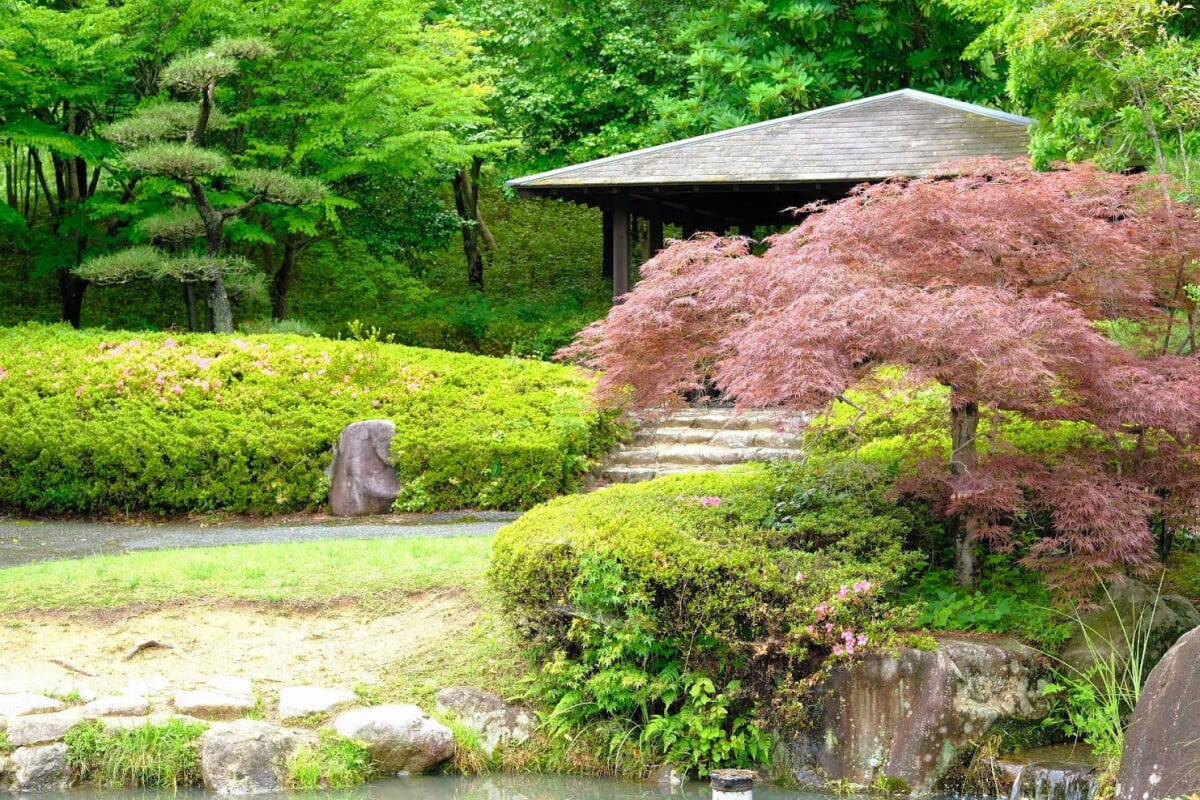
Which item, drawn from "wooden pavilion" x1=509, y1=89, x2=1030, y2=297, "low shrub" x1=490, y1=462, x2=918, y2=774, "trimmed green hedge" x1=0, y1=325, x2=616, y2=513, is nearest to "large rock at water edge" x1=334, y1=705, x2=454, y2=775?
"low shrub" x1=490, y1=462, x2=918, y2=774

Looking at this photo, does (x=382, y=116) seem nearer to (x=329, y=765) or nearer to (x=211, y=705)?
(x=211, y=705)

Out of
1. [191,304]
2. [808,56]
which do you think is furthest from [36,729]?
[808,56]

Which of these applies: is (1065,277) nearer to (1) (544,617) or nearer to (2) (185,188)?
(1) (544,617)

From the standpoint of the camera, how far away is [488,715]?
250 inches

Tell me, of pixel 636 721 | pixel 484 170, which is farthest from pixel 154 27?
pixel 636 721

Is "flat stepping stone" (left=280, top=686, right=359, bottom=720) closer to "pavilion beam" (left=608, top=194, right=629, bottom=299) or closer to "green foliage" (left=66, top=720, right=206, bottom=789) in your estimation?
"green foliage" (left=66, top=720, right=206, bottom=789)

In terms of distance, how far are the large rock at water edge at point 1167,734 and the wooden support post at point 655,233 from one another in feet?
34.3

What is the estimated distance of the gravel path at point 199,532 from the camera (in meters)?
9.95

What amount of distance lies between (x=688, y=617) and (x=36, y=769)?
322 centimetres

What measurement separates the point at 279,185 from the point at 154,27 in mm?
2603

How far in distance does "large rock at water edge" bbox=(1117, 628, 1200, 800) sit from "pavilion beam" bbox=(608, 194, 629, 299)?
918 centimetres

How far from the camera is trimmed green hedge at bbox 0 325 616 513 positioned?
36.9ft

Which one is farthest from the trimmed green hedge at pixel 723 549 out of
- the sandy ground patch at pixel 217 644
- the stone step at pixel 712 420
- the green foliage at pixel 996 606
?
the stone step at pixel 712 420

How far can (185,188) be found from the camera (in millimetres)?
14352
